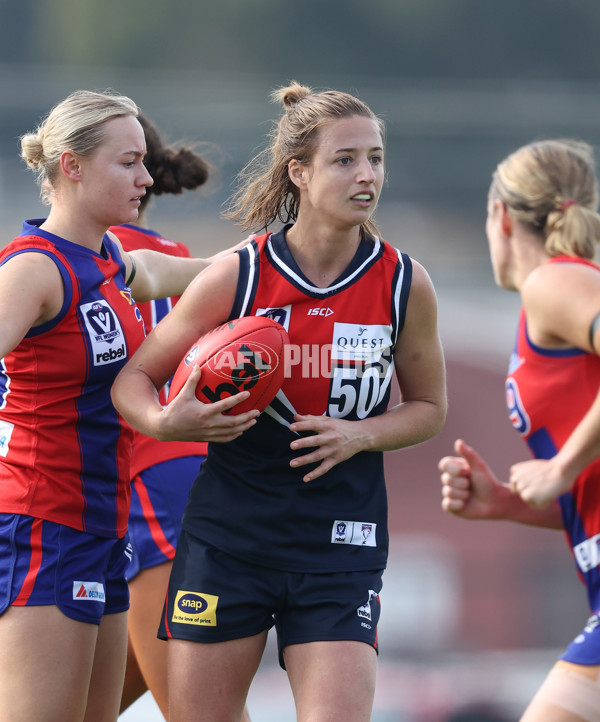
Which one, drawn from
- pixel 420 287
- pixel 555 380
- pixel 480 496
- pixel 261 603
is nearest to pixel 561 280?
pixel 555 380

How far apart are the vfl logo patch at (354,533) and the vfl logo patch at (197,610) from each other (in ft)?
1.26

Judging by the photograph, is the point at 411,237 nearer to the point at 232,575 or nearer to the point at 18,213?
the point at 18,213

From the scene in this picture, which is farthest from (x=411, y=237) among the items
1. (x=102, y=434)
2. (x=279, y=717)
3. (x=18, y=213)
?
(x=102, y=434)

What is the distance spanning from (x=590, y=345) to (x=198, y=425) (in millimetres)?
1074

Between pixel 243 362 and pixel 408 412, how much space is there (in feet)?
1.89

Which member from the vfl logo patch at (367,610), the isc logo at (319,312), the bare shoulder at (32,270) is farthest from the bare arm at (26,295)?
the vfl logo patch at (367,610)

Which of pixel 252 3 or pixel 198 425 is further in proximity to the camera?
pixel 252 3

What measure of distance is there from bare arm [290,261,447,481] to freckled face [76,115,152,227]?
34.1 inches

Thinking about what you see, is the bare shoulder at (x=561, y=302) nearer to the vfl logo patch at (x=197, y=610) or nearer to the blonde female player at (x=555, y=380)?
the blonde female player at (x=555, y=380)

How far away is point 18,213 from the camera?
13.0 meters

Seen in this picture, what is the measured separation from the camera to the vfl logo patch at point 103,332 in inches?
120

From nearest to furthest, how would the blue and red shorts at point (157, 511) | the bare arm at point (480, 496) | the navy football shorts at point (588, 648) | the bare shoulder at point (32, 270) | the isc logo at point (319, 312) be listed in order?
the navy football shorts at point (588, 648), the bare shoulder at point (32, 270), the isc logo at point (319, 312), the bare arm at point (480, 496), the blue and red shorts at point (157, 511)

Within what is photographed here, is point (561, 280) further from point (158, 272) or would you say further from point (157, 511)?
point (157, 511)

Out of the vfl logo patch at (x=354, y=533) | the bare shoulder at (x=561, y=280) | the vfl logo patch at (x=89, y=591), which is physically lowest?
the vfl logo patch at (x=89, y=591)
